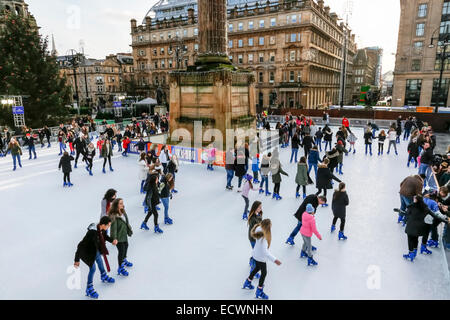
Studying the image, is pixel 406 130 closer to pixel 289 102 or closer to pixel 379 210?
pixel 379 210

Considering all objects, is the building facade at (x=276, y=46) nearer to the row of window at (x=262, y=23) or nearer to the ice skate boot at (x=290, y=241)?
the row of window at (x=262, y=23)

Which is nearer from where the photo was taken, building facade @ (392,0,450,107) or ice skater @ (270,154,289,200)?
ice skater @ (270,154,289,200)

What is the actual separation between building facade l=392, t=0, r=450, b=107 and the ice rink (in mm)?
44604

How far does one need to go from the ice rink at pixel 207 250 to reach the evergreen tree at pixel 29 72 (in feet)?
52.6

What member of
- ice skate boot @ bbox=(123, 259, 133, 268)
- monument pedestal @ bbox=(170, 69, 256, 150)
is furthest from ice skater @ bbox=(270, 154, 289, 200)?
Result: monument pedestal @ bbox=(170, 69, 256, 150)

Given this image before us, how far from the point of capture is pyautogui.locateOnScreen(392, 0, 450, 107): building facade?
144 feet

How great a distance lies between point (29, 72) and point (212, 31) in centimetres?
1745

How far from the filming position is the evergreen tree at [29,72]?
24.3m

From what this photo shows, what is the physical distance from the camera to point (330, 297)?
5.44 meters

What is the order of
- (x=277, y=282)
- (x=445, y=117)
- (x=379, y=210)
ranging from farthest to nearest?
(x=445, y=117), (x=379, y=210), (x=277, y=282)

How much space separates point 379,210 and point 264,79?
5141cm

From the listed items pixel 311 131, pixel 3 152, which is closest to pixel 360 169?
pixel 311 131

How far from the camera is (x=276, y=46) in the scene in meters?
54.8

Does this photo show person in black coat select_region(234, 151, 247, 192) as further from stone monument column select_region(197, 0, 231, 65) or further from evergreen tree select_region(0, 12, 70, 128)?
evergreen tree select_region(0, 12, 70, 128)
